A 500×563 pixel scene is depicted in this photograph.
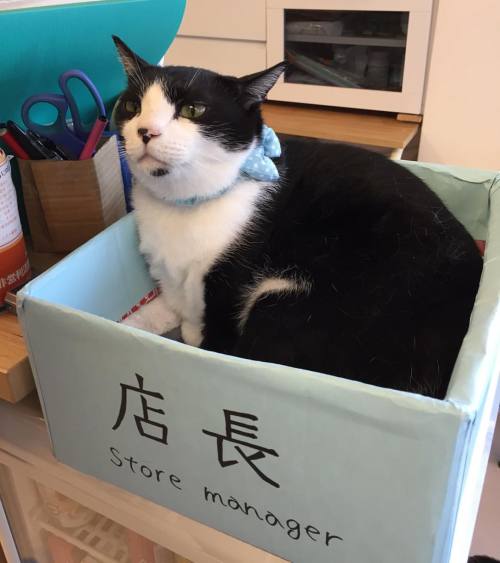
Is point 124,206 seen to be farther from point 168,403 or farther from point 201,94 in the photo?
point 168,403

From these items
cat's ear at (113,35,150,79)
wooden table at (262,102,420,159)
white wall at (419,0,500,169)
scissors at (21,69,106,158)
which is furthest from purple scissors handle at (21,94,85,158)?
white wall at (419,0,500,169)

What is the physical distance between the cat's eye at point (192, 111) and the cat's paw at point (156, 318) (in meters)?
0.28

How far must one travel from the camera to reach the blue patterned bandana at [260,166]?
0.70m

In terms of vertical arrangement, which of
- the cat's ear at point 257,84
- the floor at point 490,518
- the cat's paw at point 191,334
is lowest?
the floor at point 490,518

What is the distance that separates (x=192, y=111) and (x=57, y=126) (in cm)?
23

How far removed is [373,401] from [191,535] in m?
0.33

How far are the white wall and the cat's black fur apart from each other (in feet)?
3.42

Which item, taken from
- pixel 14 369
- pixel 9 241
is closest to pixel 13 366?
pixel 14 369

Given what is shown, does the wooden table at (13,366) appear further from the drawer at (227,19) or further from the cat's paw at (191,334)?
the drawer at (227,19)

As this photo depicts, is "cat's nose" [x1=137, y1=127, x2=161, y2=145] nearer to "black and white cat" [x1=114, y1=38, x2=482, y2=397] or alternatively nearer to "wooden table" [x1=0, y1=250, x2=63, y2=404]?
"black and white cat" [x1=114, y1=38, x2=482, y2=397]

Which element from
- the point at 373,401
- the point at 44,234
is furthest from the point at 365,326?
the point at 44,234

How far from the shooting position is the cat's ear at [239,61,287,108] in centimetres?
66

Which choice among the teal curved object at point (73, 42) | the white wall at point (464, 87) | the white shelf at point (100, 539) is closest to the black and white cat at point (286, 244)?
the teal curved object at point (73, 42)

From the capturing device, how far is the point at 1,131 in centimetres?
71
